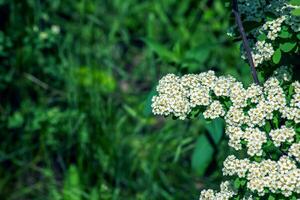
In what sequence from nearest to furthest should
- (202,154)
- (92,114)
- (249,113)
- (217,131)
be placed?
(249,113) → (217,131) → (202,154) → (92,114)

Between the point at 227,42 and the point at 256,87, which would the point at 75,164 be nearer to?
the point at 227,42

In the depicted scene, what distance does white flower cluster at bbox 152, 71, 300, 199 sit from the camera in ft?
7.22

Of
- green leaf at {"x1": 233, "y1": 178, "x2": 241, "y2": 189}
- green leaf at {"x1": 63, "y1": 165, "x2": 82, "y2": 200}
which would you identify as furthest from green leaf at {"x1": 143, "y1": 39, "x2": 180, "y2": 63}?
green leaf at {"x1": 233, "y1": 178, "x2": 241, "y2": 189}

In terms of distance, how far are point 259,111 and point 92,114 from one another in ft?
5.83

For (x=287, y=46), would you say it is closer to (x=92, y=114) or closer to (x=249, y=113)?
(x=249, y=113)

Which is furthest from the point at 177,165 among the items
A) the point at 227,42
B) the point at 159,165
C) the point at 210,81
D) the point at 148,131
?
the point at 210,81

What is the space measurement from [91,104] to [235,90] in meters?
1.76

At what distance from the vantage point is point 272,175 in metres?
2.19

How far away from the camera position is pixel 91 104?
13.1 ft

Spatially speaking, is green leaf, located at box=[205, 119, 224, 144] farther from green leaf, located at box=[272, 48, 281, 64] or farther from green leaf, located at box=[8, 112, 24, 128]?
green leaf, located at box=[8, 112, 24, 128]

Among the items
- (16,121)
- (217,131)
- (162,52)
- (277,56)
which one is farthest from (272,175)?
(16,121)

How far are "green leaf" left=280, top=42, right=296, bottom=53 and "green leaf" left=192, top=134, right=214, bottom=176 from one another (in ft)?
3.67

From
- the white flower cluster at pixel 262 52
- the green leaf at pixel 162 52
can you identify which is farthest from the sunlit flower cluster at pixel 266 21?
the green leaf at pixel 162 52

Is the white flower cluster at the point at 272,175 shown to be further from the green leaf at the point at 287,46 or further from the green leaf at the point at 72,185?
the green leaf at the point at 72,185
